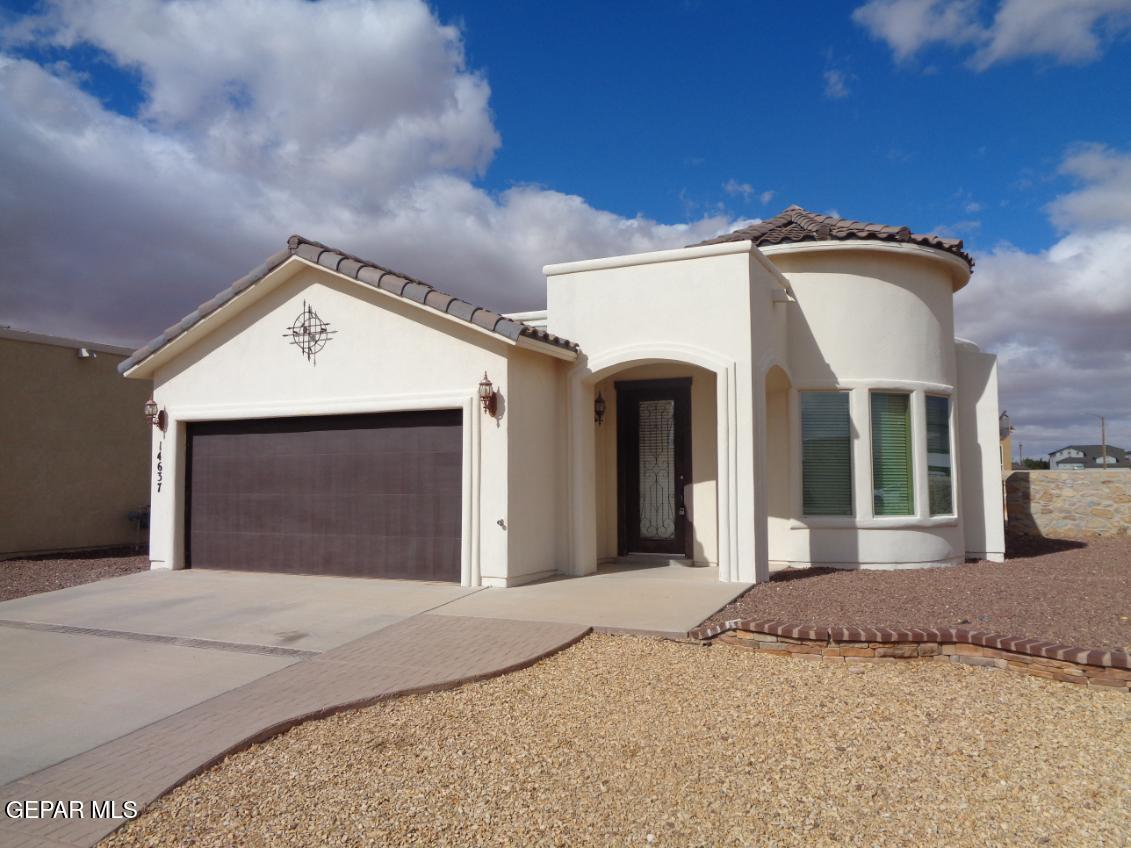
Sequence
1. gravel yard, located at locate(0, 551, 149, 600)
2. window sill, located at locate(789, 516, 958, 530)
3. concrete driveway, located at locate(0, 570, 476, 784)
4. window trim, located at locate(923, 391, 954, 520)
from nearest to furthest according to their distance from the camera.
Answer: concrete driveway, located at locate(0, 570, 476, 784) < gravel yard, located at locate(0, 551, 149, 600) < window sill, located at locate(789, 516, 958, 530) < window trim, located at locate(923, 391, 954, 520)

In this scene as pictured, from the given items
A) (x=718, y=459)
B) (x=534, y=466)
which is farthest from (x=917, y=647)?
(x=534, y=466)

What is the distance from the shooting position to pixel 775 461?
11.9m

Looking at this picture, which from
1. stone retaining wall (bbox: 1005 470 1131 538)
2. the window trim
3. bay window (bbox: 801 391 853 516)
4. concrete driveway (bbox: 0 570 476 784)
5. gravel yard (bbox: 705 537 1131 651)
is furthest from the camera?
stone retaining wall (bbox: 1005 470 1131 538)

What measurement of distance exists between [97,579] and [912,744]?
1105 centimetres

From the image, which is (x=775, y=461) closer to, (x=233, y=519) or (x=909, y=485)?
(x=909, y=485)

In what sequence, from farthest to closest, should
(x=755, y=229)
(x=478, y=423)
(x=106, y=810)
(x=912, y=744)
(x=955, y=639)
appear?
(x=755, y=229) < (x=478, y=423) < (x=955, y=639) < (x=912, y=744) < (x=106, y=810)

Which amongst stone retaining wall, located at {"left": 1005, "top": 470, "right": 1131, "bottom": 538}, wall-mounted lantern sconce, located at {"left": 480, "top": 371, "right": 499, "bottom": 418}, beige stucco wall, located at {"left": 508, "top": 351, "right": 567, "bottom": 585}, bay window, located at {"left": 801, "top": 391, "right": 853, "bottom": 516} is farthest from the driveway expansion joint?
stone retaining wall, located at {"left": 1005, "top": 470, "right": 1131, "bottom": 538}

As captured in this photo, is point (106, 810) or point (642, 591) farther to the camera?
point (642, 591)

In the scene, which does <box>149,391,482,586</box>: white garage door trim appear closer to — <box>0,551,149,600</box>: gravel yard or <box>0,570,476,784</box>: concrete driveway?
<box>0,570,476,784</box>: concrete driveway

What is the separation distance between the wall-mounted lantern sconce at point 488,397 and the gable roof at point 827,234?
4042 mm

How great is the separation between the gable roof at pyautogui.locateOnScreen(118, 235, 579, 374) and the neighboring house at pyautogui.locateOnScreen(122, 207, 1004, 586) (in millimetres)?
36

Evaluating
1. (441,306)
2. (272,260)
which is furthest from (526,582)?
(272,260)

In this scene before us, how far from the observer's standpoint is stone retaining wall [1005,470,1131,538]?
17547 millimetres

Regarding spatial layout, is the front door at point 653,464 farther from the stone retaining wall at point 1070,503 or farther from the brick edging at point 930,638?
the stone retaining wall at point 1070,503
